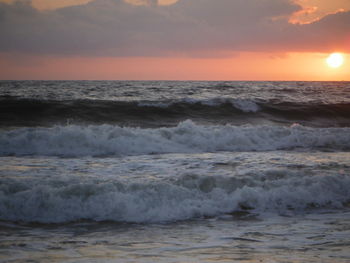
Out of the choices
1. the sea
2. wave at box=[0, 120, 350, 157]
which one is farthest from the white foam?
the sea

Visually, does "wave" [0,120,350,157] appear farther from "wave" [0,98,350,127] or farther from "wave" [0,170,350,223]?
"wave" [0,98,350,127]

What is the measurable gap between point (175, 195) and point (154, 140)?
17.5 feet

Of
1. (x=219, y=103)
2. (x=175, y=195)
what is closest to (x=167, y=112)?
(x=219, y=103)

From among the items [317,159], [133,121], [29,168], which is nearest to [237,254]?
[29,168]

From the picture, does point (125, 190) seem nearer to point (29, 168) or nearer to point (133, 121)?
point (29, 168)

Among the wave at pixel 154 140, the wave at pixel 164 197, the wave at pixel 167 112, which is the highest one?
the wave at pixel 167 112

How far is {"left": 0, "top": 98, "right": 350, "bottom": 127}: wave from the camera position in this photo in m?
17.0

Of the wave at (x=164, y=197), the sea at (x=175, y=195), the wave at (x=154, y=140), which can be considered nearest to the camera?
the sea at (x=175, y=195)

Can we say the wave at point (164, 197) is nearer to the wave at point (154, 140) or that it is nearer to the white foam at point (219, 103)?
the wave at point (154, 140)

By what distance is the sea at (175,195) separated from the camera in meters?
4.35

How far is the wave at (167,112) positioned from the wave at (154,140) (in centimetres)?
418

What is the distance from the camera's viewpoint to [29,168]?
810cm

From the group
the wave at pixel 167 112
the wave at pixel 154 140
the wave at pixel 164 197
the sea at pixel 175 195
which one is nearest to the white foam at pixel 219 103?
the wave at pixel 167 112

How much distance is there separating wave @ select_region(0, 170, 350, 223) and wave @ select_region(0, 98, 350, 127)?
952 centimetres
